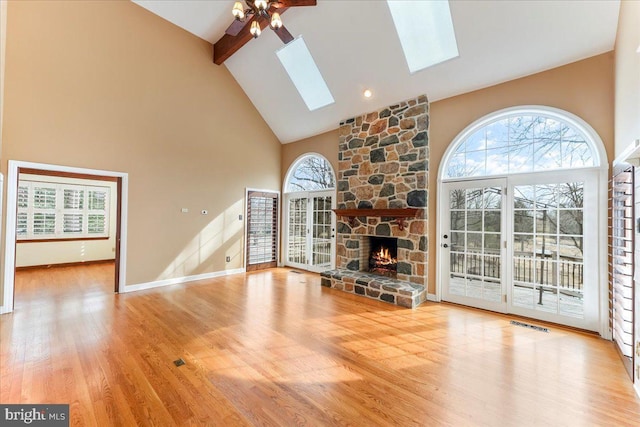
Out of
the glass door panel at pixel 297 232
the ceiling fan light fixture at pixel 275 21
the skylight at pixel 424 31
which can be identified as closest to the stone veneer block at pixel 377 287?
the glass door panel at pixel 297 232

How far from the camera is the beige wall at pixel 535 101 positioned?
3.27 meters

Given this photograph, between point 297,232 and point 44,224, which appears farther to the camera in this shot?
point 297,232

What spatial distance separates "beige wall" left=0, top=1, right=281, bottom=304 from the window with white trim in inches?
148

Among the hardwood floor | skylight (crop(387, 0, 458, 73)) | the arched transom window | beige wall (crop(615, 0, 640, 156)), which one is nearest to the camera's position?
the hardwood floor

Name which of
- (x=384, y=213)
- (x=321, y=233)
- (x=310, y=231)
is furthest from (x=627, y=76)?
(x=310, y=231)

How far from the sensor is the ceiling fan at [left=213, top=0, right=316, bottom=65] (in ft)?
10.5

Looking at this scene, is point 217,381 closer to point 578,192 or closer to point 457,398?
point 457,398

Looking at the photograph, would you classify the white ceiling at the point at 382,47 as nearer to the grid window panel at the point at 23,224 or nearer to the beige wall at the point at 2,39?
the beige wall at the point at 2,39

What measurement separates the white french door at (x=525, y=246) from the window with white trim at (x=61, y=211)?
8858 mm

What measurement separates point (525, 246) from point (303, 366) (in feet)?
11.3

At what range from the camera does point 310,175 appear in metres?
6.91

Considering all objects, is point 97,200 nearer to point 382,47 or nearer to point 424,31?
point 382,47

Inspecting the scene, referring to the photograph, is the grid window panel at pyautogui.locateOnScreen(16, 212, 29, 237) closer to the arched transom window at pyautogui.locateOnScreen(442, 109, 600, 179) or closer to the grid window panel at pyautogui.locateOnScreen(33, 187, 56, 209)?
the grid window panel at pyautogui.locateOnScreen(33, 187, 56, 209)

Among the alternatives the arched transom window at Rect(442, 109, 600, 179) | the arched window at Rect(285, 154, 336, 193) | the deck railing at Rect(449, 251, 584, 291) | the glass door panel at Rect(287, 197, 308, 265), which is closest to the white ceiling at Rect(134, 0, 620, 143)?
the arched transom window at Rect(442, 109, 600, 179)
